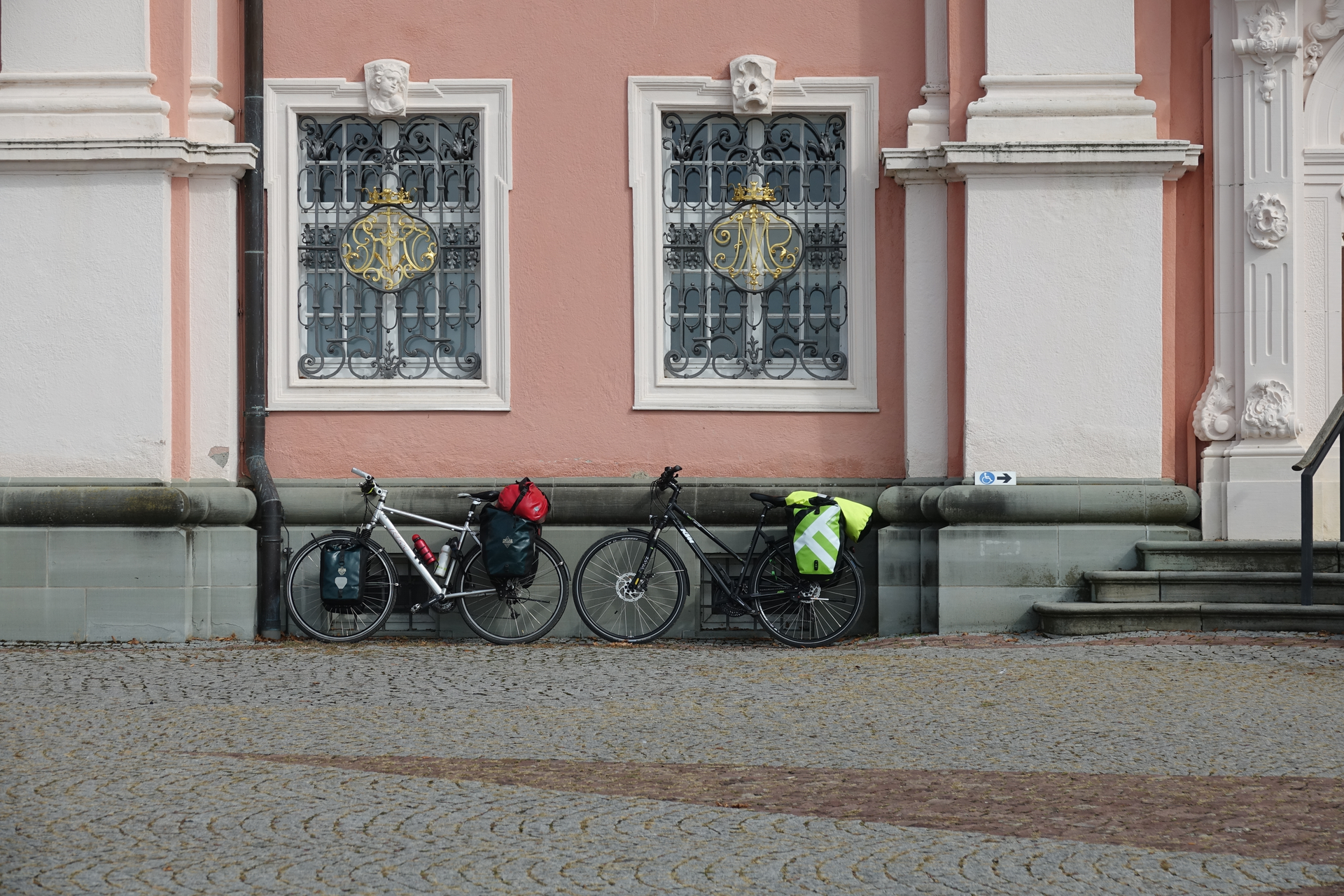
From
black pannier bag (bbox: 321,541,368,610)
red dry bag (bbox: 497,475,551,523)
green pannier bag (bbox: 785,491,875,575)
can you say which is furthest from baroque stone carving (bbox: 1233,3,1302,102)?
black pannier bag (bbox: 321,541,368,610)

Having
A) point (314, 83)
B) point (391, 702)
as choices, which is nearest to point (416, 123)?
point (314, 83)

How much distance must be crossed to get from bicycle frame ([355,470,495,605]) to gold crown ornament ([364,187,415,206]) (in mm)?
1852

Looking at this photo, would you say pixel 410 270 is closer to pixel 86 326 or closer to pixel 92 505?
pixel 86 326

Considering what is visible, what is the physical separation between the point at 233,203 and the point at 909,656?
5237mm

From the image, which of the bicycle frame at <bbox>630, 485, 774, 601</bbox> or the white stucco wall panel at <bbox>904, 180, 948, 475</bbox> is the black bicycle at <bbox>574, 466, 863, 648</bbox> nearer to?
the bicycle frame at <bbox>630, 485, 774, 601</bbox>

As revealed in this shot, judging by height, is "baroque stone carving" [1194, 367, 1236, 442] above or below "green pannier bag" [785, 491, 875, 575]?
above

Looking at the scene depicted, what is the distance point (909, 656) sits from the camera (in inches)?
335

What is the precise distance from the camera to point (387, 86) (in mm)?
9953

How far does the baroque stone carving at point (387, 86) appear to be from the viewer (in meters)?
9.96

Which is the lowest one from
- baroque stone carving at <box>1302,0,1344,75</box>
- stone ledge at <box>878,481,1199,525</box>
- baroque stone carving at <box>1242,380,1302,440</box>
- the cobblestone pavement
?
the cobblestone pavement

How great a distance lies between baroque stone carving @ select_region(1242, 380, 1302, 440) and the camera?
9.55 meters

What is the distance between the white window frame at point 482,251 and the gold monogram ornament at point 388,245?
39cm

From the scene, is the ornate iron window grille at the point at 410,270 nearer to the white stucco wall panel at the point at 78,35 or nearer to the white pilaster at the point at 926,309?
the white stucco wall panel at the point at 78,35

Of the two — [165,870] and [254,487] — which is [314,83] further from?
[165,870]
